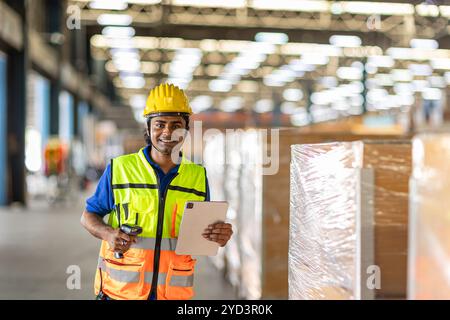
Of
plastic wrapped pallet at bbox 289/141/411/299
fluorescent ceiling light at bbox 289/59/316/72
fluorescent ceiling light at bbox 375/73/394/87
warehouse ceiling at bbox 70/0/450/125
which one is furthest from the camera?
fluorescent ceiling light at bbox 375/73/394/87

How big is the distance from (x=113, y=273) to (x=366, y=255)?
1.03m

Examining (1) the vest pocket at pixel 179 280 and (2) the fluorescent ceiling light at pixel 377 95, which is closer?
(1) the vest pocket at pixel 179 280

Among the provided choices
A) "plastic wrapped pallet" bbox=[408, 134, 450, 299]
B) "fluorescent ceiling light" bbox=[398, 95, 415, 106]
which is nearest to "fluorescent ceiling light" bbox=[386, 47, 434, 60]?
"fluorescent ceiling light" bbox=[398, 95, 415, 106]

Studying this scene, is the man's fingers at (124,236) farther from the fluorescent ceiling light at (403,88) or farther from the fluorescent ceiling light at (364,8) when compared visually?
the fluorescent ceiling light at (403,88)

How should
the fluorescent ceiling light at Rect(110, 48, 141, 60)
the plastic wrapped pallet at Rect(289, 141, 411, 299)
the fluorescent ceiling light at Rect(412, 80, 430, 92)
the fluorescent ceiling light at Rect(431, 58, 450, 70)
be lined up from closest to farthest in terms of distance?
the plastic wrapped pallet at Rect(289, 141, 411, 299), the fluorescent ceiling light at Rect(431, 58, 450, 70), the fluorescent ceiling light at Rect(110, 48, 141, 60), the fluorescent ceiling light at Rect(412, 80, 430, 92)

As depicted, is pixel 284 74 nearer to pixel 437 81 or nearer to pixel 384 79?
pixel 384 79

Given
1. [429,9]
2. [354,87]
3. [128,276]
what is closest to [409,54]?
[354,87]

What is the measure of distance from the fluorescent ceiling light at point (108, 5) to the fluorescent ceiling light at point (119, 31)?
822mm

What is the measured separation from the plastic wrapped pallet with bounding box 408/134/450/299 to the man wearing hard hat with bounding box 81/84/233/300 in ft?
3.69

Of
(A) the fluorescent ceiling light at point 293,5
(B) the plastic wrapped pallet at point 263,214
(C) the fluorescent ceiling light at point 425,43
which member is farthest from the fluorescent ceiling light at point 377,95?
(B) the plastic wrapped pallet at point 263,214

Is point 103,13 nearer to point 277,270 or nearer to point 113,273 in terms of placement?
point 277,270

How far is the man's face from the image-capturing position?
2.53 m

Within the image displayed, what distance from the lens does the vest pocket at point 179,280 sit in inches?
103

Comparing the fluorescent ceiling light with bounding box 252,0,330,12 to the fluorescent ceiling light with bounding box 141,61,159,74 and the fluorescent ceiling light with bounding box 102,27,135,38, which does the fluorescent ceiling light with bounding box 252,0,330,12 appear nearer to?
the fluorescent ceiling light with bounding box 102,27,135,38
